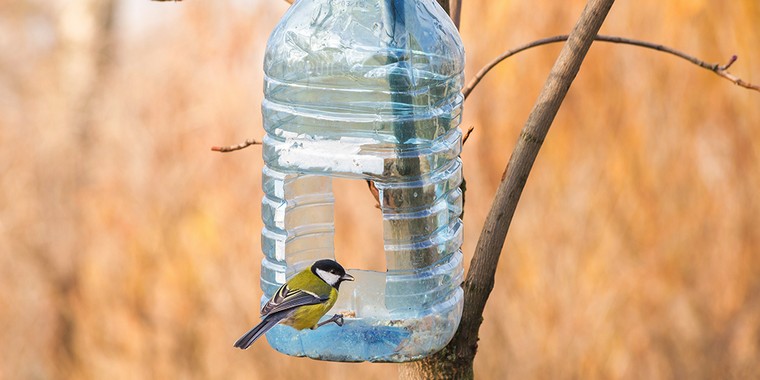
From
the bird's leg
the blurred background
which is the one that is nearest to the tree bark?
the bird's leg

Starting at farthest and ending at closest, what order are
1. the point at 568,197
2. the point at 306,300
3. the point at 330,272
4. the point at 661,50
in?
the point at 568,197
the point at 661,50
the point at 330,272
the point at 306,300

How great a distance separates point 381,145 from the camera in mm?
1947

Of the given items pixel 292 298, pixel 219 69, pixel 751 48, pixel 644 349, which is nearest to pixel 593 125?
pixel 751 48

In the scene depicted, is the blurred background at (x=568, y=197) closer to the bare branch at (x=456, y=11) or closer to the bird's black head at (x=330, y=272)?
the bare branch at (x=456, y=11)

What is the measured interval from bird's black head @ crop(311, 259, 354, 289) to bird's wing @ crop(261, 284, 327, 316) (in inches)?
2.8

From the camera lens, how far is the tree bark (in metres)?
1.92

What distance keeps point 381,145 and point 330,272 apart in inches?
10.8

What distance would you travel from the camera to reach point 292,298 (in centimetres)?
181

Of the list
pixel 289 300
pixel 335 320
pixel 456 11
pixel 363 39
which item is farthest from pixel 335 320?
pixel 456 11

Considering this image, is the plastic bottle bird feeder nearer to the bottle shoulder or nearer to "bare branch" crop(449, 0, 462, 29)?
the bottle shoulder

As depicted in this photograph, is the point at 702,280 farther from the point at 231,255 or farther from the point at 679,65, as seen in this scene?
the point at 231,255

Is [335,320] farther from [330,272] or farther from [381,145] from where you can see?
[381,145]

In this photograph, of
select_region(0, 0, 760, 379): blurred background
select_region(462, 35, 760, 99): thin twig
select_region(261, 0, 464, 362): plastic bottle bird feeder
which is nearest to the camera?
select_region(261, 0, 464, 362): plastic bottle bird feeder

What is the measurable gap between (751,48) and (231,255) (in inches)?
117
